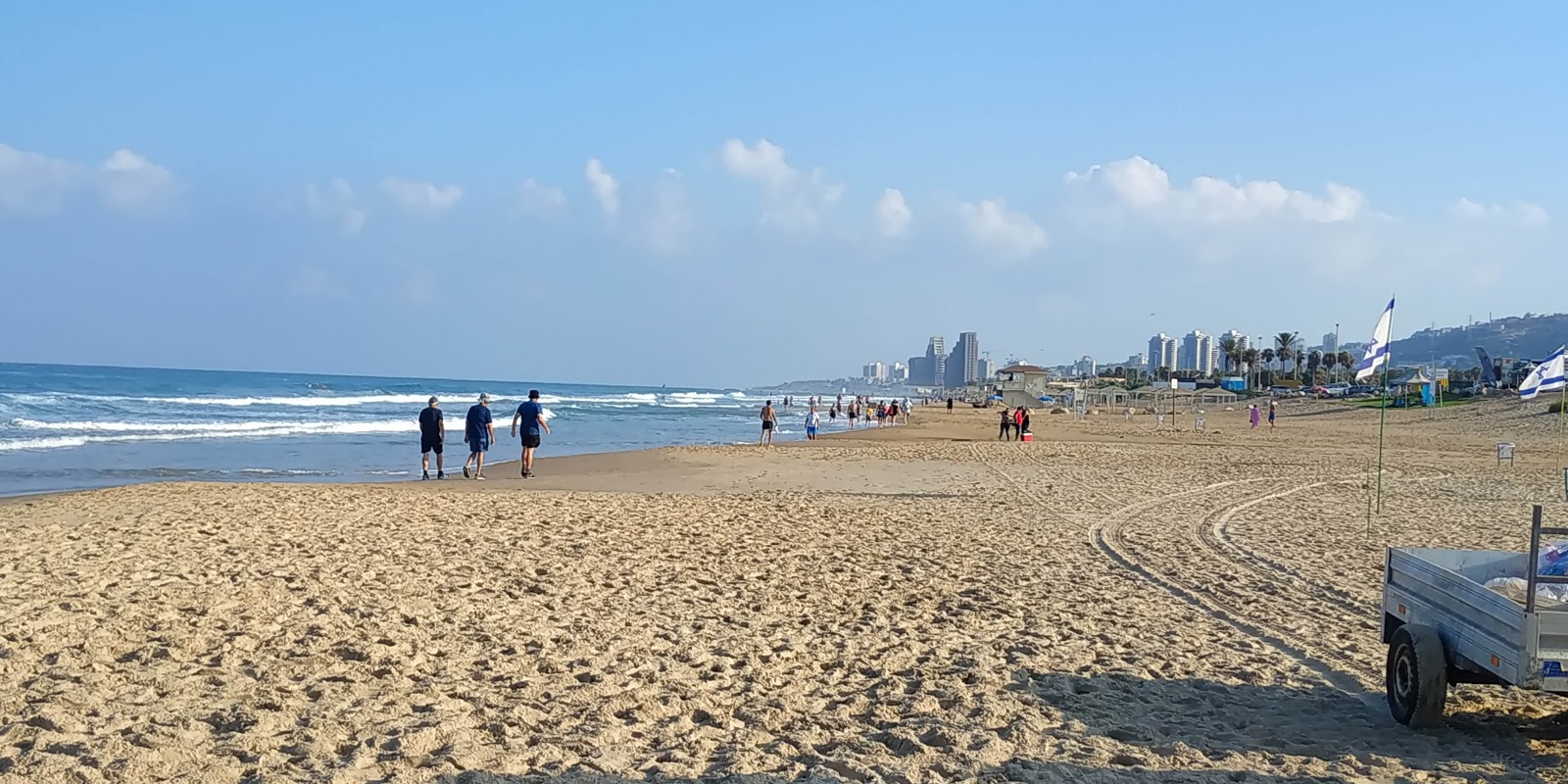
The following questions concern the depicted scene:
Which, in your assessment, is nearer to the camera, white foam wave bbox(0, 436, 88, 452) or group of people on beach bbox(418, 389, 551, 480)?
group of people on beach bbox(418, 389, 551, 480)

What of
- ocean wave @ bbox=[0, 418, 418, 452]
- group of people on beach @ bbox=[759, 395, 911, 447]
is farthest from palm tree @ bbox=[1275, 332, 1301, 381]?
ocean wave @ bbox=[0, 418, 418, 452]

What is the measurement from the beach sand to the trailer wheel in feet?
0.51

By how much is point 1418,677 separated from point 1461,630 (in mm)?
303

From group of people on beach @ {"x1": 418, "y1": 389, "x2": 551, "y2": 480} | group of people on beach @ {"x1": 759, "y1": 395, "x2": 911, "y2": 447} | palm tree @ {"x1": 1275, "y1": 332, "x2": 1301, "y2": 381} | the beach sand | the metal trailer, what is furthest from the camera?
palm tree @ {"x1": 1275, "y1": 332, "x2": 1301, "y2": 381}

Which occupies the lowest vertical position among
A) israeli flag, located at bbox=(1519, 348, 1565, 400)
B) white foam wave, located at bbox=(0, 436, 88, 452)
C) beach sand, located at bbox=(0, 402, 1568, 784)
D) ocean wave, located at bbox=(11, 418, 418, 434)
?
ocean wave, located at bbox=(11, 418, 418, 434)

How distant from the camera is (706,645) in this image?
6910 mm

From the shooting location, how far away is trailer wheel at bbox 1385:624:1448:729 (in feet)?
16.9

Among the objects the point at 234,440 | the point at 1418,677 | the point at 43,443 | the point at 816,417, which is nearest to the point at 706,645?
the point at 1418,677

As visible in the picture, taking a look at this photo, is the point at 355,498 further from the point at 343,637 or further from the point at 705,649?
the point at 705,649

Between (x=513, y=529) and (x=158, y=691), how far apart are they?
6049 millimetres

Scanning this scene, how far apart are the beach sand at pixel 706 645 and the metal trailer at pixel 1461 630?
10.8 inches

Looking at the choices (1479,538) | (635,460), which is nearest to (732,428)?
(635,460)

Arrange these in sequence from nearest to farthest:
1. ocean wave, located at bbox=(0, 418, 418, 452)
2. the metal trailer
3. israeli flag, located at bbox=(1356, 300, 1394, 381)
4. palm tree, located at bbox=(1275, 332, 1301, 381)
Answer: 1. the metal trailer
2. israeli flag, located at bbox=(1356, 300, 1394, 381)
3. ocean wave, located at bbox=(0, 418, 418, 452)
4. palm tree, located at bbox=(1275, 332, 1301, 381)

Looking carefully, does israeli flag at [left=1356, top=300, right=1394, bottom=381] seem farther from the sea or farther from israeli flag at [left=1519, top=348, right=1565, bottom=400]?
the sea
